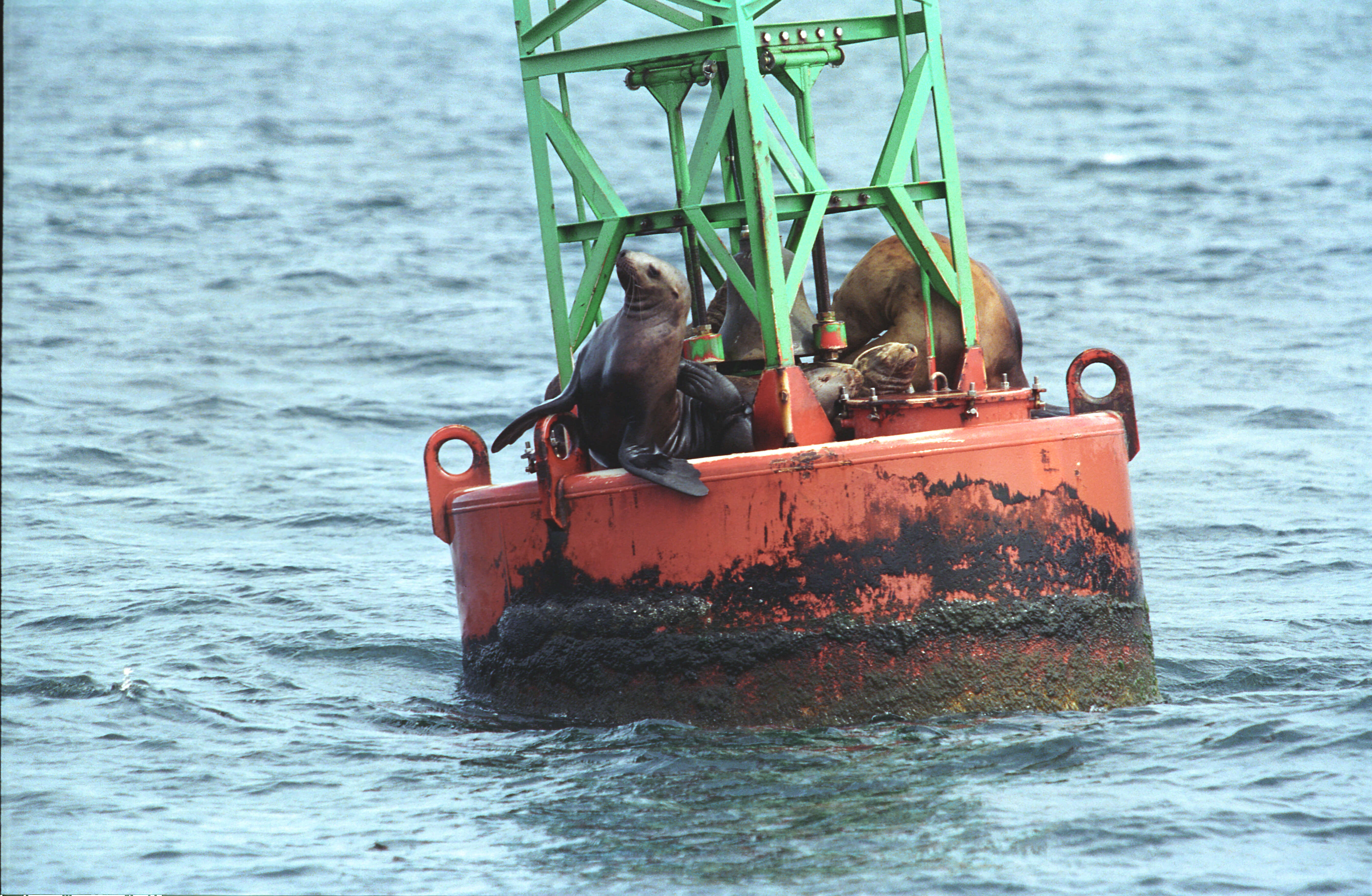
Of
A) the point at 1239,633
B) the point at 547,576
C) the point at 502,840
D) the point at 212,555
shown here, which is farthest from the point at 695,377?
the point at 212,555

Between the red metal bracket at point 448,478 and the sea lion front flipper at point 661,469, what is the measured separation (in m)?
0.95

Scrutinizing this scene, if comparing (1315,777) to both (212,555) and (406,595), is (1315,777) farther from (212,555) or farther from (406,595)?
(212,555)

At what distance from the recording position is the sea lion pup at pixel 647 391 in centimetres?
666

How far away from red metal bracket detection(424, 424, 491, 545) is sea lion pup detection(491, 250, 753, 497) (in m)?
0.34

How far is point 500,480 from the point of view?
41.7ft

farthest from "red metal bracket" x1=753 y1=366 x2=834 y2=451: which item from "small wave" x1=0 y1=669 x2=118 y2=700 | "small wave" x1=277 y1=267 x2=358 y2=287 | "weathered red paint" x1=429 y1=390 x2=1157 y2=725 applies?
"small wave" x1=277 y1=267 x2=358 y2=287

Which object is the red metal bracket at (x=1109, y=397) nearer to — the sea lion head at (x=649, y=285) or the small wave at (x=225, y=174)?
the sea lion head at (x=649, y=285)

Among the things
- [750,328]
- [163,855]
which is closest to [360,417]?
[750,328]

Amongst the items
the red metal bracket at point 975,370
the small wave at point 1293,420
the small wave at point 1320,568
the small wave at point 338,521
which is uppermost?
the red metal bracket at point 975,370

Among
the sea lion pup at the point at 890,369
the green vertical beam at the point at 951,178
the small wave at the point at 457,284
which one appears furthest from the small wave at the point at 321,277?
the sea lion pup at the point at 890,369

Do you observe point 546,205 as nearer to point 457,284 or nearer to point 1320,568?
point 1320,568

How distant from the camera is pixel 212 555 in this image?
36.4ft

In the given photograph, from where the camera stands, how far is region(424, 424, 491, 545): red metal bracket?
23.8 feet

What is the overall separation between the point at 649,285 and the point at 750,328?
1.11 metres
